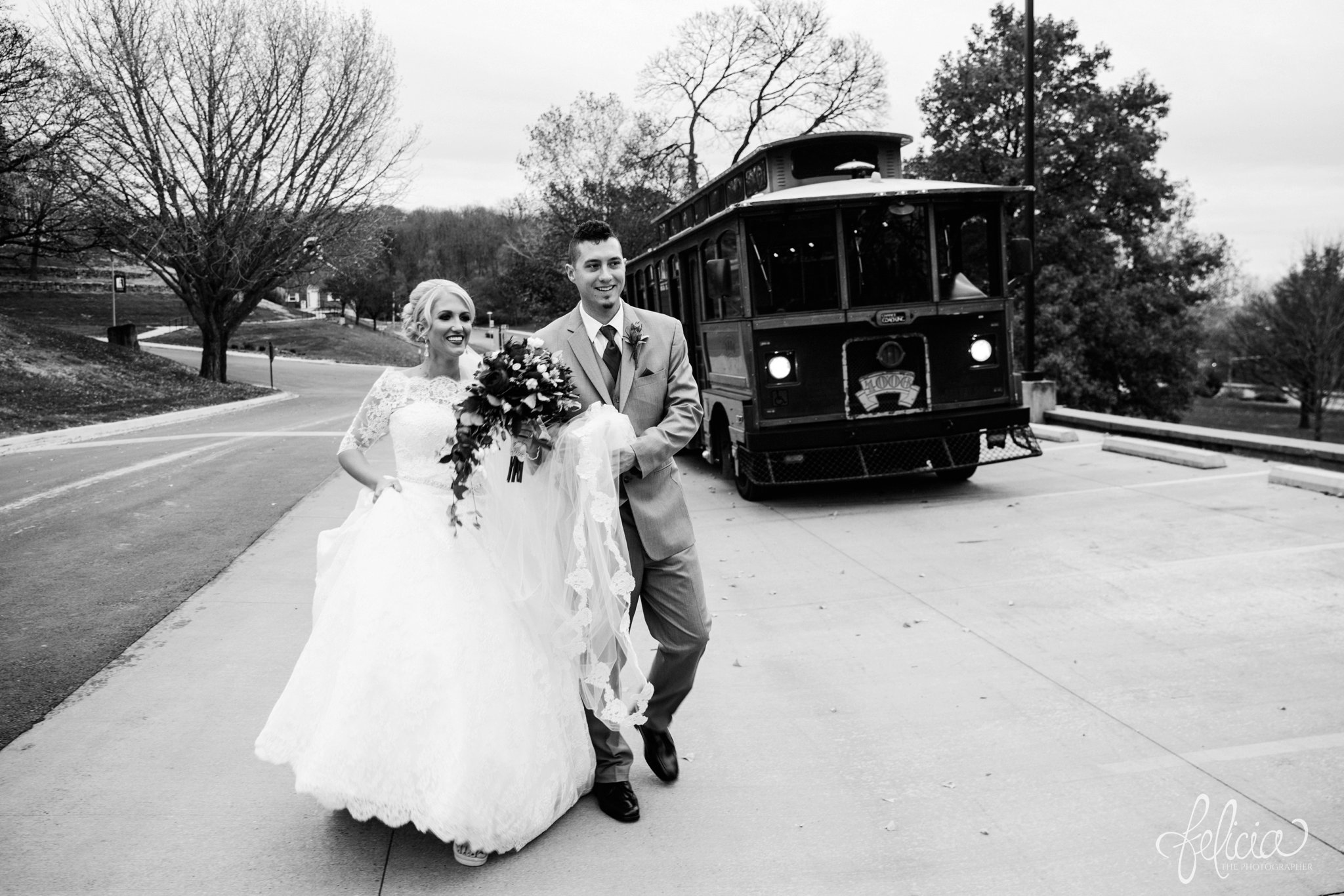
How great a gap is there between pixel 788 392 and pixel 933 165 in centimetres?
2656

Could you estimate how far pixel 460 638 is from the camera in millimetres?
3494

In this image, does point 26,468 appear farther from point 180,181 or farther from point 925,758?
point 180,181

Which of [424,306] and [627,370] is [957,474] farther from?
[424,306]

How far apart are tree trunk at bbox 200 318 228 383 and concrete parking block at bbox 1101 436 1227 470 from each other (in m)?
28.3

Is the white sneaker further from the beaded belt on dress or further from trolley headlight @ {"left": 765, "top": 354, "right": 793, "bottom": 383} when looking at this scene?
trolley headlight @ {"left": 765, "top": 354, "right": 793, "bottom": 383}

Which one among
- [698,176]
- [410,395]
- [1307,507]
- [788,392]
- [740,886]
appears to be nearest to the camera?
[740,886]

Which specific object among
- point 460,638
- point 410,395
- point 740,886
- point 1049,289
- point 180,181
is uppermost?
point 180,181

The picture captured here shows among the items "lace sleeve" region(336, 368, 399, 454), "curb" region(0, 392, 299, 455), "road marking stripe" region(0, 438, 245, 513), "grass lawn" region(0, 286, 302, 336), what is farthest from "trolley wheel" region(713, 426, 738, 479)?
"grass lawn" region(0, 286, 302, 336)

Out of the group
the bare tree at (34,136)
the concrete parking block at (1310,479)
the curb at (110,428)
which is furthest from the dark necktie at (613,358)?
the bare tree at (34,136)

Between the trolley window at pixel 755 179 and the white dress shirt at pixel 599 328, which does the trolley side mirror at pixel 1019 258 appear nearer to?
the trolley window at pixel 755 179

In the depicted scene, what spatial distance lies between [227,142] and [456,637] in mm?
31974

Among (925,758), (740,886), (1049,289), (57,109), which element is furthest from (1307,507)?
(57,109)

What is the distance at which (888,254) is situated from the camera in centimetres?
1066

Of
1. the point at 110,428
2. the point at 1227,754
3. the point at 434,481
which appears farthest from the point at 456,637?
the point at 110,428
